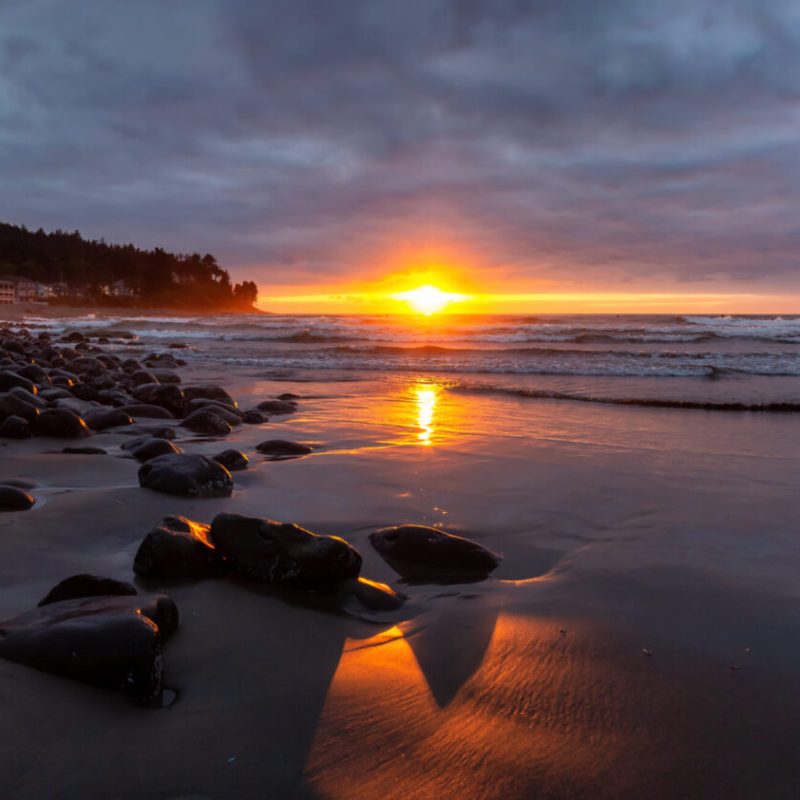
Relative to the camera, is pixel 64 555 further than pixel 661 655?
Yes

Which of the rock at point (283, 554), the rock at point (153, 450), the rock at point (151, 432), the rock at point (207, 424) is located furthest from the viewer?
the rock at point (207, 424)

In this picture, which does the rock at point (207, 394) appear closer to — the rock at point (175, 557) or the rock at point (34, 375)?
the rock at point (34, 375)

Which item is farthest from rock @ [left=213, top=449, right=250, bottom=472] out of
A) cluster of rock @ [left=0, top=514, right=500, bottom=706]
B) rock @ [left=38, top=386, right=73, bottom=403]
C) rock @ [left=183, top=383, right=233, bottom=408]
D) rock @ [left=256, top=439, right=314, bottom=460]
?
rock @ [left=38, top=386, right=73, bottom=403]

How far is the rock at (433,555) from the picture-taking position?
99.8 inches

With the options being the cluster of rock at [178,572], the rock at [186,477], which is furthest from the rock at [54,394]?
the rock at [186,477]

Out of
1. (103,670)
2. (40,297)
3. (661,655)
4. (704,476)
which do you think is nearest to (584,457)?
(704,476)

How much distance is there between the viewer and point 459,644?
75.6 inches

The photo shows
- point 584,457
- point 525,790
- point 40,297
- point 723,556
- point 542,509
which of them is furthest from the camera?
point 40,297

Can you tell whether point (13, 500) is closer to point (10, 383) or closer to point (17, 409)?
point (17, 409)

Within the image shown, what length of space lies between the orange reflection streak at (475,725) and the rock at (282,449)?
2964mm

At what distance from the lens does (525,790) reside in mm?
1286

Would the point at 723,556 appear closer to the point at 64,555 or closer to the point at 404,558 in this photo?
the point at 404,558

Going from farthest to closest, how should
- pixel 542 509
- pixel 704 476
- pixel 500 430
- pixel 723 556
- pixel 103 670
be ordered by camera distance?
pixel 500 430 → pixel 704 476 → pixel 542 509 → pixel 723 556 → pixel 103 670

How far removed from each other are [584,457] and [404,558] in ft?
8.60
